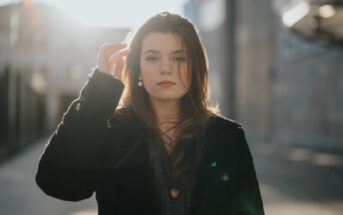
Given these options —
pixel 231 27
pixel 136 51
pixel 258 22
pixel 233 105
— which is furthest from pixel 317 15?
pixel 258 22

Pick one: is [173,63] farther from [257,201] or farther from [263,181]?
[263,181]

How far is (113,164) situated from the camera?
162 cm

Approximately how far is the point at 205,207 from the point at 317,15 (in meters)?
7.99

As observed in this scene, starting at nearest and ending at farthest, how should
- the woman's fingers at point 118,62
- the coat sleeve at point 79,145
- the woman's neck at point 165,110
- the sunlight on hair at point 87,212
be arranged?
the coat sleeve at point 79,145
the woman's fingers at point 118,62
the woman's neck at point 165,110
the sunlight on hair at point 87,212

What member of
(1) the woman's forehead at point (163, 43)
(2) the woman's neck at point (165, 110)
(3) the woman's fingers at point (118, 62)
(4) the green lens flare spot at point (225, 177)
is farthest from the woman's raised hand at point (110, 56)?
(4) the green lens flare spot at point (225, 177)

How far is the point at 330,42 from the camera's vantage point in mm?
10859

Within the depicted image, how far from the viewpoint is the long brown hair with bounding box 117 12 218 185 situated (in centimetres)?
166

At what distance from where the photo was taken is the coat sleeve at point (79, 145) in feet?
5.01

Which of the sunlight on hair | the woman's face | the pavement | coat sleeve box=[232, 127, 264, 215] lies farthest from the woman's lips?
the sunlight on hair

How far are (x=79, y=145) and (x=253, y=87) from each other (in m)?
27.7

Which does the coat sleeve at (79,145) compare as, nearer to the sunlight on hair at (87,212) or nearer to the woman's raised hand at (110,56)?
the woman's raised hand at (110,56)

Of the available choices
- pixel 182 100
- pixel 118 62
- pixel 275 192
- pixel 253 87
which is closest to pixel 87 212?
pixel 275 192

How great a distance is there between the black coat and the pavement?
12.3ft

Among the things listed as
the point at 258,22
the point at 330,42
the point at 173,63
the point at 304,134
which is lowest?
the point at 304,134
